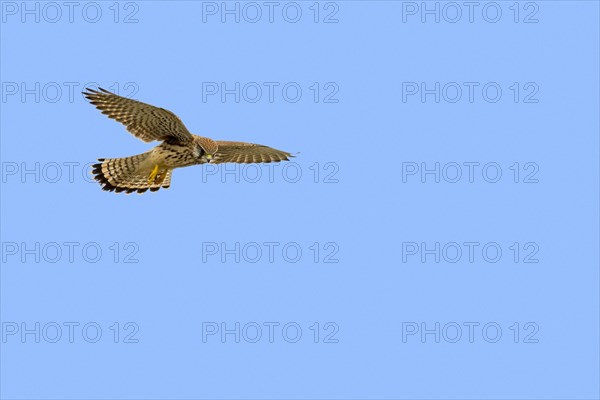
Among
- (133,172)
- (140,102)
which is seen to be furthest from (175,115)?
(133,172)

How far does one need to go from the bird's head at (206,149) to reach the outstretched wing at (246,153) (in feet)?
2.00

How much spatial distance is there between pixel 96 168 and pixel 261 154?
2.37 m

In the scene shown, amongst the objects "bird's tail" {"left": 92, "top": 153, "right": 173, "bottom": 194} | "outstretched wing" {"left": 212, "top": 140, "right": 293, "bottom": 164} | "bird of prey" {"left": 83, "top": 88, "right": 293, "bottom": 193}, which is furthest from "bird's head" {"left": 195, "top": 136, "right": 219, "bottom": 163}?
"bird's tail" {"left": 92, "top": 153, "right": 173, "bottom": 194}

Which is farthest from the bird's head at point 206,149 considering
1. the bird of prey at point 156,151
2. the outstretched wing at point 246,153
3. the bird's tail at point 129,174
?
the bird's tail at point 129,174

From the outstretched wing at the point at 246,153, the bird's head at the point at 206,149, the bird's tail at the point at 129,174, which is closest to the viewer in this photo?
the bird's head at the point at 206,149

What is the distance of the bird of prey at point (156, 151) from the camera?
13211 millimetres

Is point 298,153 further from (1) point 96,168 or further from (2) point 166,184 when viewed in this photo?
(1) point 96,168

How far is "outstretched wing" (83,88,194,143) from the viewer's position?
13055mm

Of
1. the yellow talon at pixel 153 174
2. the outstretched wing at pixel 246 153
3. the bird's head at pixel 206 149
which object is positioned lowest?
the yellow talon at pixel 153 174

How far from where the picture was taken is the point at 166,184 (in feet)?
49.1

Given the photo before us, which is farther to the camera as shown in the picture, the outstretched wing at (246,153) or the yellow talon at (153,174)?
the outstretched wing at (246,153)

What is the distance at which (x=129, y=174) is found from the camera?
14.6 m

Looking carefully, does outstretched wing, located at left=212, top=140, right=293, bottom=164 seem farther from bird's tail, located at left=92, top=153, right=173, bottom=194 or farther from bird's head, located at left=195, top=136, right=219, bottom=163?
bird's tail, located at left=92, top=153, right=173, bottom=194

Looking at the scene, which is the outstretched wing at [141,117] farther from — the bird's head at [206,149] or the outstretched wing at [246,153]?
the outstretched wing at [246,153]
